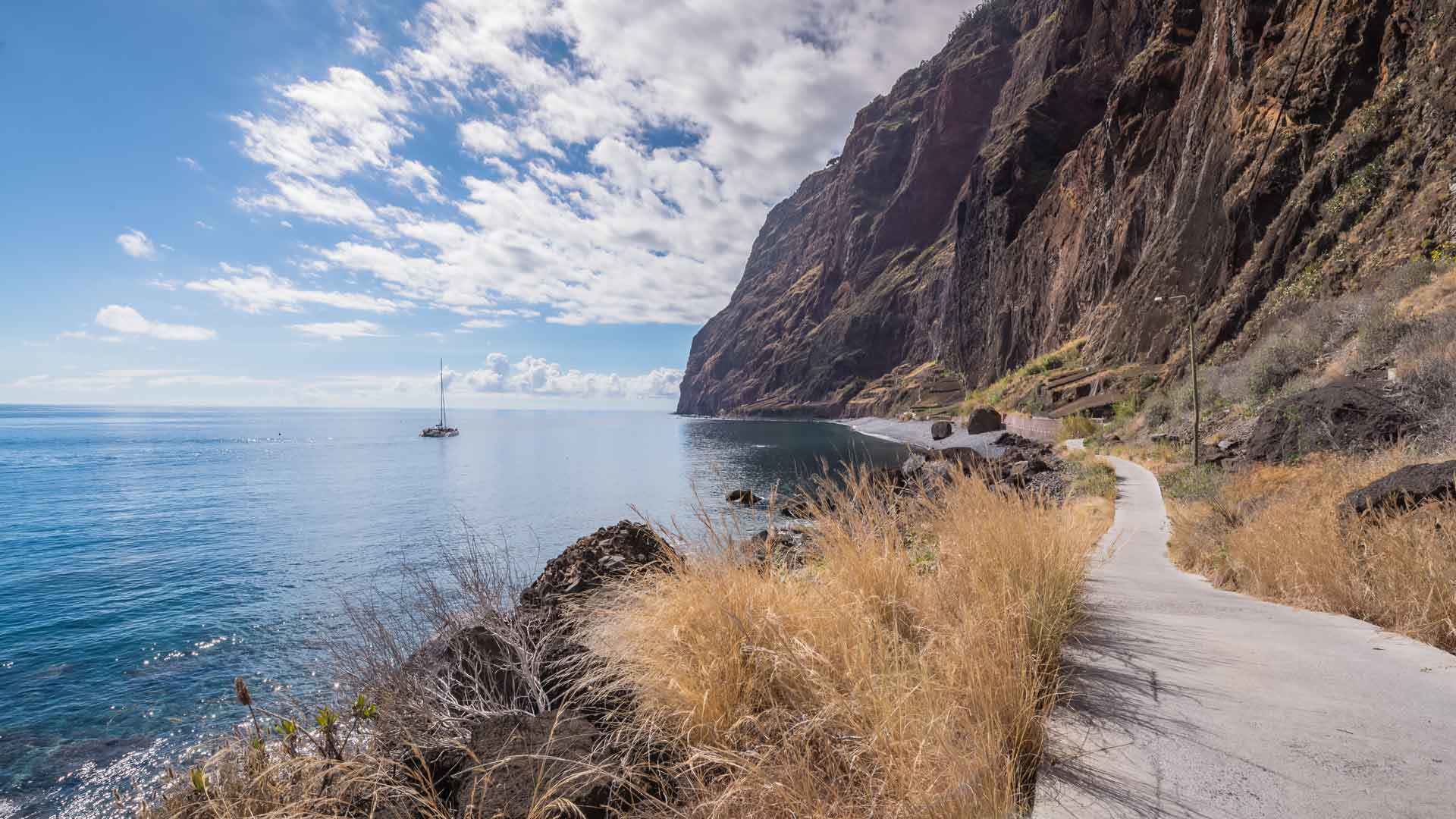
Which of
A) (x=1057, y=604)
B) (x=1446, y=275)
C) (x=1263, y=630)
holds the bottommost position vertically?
(x=1263, y=630)

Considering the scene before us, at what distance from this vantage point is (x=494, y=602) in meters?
7.11

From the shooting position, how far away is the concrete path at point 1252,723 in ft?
8.08

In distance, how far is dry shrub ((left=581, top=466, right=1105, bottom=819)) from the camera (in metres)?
2.62

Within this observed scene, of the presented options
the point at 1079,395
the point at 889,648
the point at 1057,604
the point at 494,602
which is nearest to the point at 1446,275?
the point at 1057,604

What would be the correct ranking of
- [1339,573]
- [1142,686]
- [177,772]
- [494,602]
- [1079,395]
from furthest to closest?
[1079,395] < [177,772] < [494,602] < [1339,573] < [1142,686]

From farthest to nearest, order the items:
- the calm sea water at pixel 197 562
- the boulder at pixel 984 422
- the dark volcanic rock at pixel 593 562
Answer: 1. the boulder at pixel 984 422
2. the calm sea water at pixel 197 562
3. the dark volcanic rock at pixel 593 562

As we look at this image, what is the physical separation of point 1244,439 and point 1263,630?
16.3 meters

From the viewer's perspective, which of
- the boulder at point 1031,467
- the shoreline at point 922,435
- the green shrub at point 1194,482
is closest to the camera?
the green shrub at point 1194,482

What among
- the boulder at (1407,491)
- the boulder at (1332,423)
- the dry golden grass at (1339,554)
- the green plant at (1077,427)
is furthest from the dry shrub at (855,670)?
the green plant at (1077,427)

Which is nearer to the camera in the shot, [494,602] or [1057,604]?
[1057,604]

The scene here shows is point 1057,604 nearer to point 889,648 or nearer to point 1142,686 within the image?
point 1142,686

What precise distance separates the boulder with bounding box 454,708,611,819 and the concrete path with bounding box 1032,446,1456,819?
2068 millimetres

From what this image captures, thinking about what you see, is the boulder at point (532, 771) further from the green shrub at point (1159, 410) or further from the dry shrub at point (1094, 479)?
the green shrub at point (1159, 410)

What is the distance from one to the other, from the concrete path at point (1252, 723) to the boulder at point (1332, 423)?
941cm
